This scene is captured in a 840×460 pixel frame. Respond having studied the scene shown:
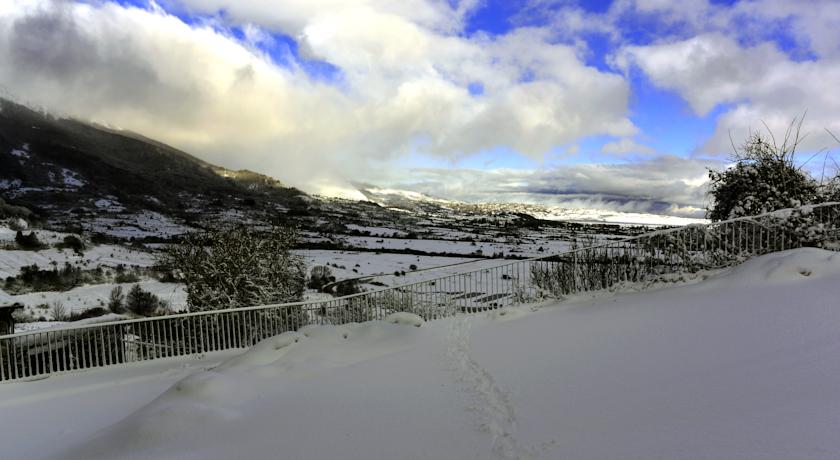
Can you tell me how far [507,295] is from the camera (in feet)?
44.7

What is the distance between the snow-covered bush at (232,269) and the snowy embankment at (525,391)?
6567 mm

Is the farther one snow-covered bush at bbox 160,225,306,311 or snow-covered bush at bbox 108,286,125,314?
snow-covered bush at bbox 108,286,125,314

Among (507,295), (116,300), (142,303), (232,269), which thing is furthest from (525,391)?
(116,300)

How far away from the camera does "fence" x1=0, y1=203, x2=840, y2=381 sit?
10.9 meters

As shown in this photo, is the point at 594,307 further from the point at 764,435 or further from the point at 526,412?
the point at 764,435

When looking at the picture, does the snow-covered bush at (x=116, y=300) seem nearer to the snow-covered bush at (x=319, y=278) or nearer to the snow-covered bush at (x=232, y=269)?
the snow-covered bush at (x=232, y=269)

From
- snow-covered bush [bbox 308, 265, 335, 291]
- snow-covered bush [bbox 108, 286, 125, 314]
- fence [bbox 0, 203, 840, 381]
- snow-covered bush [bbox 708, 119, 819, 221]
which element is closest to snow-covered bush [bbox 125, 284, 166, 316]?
snow-covered bush [bbox 108, 286, 125, 314]

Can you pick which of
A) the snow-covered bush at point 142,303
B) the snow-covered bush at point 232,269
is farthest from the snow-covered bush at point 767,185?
the snow-covered bush at point 142,303

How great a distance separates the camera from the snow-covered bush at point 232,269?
16.9 metres

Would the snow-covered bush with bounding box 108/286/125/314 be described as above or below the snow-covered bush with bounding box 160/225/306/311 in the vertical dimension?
below

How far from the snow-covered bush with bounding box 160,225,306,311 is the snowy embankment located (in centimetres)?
657

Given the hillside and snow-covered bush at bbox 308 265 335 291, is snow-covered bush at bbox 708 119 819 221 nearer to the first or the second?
snow-covered bush at bbox 308 265 335 291

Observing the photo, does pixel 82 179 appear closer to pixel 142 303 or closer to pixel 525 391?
pixel 142 303

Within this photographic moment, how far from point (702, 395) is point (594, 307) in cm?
550
